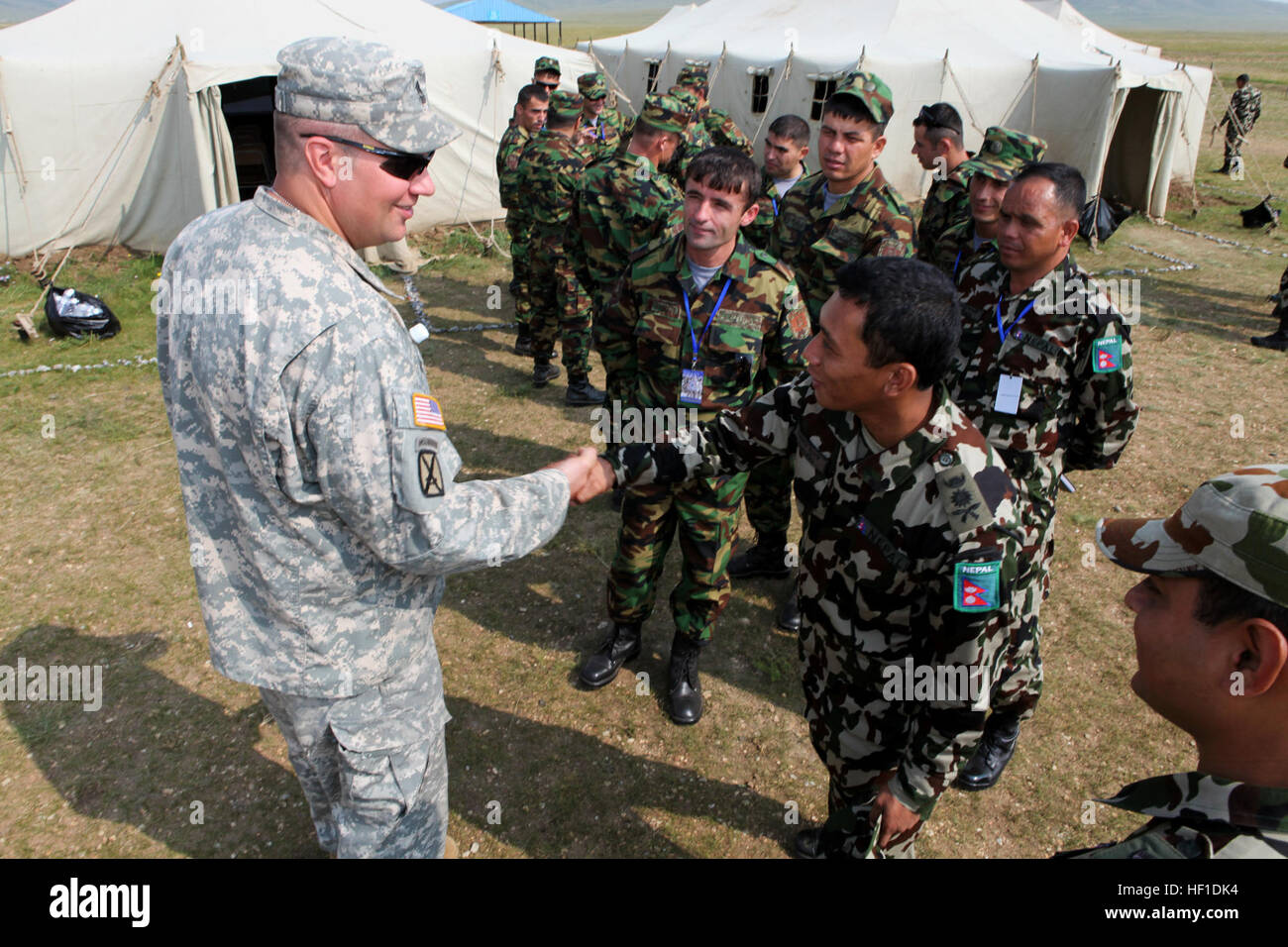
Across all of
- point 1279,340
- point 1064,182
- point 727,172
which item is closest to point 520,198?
point 727,172

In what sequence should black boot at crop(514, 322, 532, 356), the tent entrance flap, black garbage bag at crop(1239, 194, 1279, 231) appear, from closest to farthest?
black boot at crop(514, 322, 532, 356), the tent entrance flap, black garbage bag at crop(1239, 194, 1279, 231)

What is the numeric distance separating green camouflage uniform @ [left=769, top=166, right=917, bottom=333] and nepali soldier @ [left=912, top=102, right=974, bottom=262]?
1.35 metres

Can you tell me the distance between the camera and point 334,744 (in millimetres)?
2211

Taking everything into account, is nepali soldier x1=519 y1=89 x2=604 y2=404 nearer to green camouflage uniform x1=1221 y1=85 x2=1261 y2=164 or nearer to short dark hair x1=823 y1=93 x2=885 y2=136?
short dark hair x1=823 y1=93 x2=885 y2=136

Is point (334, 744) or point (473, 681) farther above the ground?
point (334, 744)

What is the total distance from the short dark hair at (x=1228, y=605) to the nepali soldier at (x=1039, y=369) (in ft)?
6.55

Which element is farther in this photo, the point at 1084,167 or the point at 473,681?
the point at 1084,167

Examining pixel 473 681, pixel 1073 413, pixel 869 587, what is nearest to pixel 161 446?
pixel 473 681

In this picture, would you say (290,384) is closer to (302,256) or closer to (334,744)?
(302,256)

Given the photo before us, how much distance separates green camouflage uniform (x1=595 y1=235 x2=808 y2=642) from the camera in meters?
3.39

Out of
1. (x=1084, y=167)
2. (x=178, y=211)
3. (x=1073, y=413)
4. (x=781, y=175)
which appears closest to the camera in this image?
(x=1073, y=413)

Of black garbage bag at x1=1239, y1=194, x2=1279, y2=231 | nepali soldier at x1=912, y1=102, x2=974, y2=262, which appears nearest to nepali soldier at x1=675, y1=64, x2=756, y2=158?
nepali soldier at x1=912, y1=102, x2=974, y2=262

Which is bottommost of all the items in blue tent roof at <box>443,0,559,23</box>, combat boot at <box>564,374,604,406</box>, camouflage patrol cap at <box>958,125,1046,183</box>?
combat boot at <box>564,374,604,406</box>

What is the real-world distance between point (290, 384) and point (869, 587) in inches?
63.7
